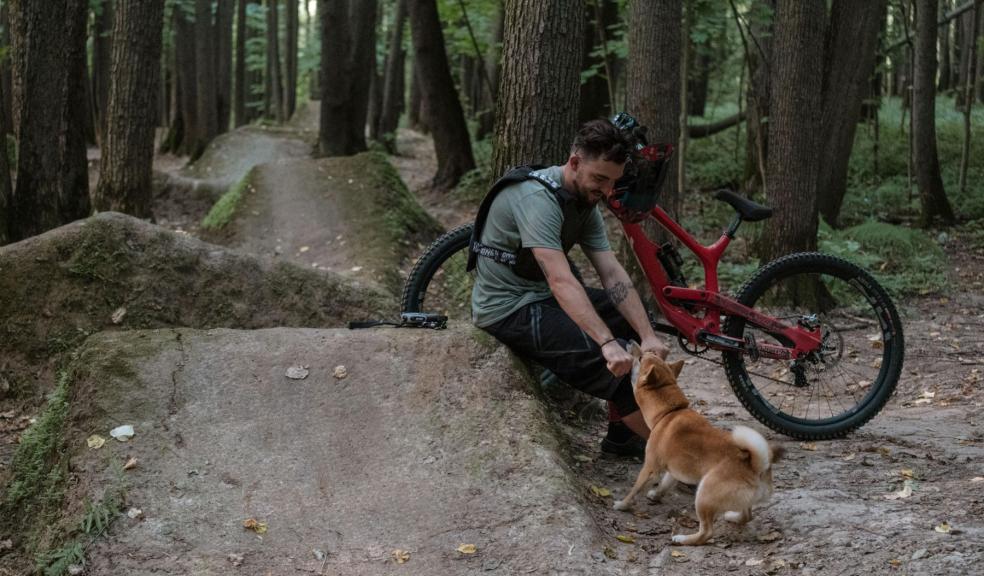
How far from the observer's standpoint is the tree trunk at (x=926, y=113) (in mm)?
13641

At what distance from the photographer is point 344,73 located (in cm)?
1680

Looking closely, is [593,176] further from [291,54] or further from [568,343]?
[291,54]

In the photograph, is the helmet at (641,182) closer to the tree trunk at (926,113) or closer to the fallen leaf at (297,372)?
the fallen leaf at (297,372)

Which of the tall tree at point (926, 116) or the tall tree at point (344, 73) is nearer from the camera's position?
the tall tree at point (926, 116)

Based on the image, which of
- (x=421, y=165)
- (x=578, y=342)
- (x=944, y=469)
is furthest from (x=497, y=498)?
(x=421, y=165)

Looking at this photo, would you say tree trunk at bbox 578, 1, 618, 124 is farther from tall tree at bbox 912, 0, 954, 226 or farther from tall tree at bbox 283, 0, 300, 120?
tall tree at bbox 283, 0, 300, 120

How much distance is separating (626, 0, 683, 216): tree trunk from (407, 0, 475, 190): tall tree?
6937 mm

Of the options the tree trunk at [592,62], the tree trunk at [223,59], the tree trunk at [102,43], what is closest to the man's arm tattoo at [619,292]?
the tree trunk at [592,62]

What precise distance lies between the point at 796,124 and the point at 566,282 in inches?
213

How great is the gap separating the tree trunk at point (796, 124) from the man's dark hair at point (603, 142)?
4960 mm

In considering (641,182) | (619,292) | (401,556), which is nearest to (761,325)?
(619,292)

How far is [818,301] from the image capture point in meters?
8.55

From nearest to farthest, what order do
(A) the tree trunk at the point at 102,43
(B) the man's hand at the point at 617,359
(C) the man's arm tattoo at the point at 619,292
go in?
(B) the man's hand at the point at 617,359 → (C) the man's arm tattoo at the point at 619,292 → (A) the tree trunk at the point at 102,43

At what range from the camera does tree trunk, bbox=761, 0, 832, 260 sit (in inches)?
366
